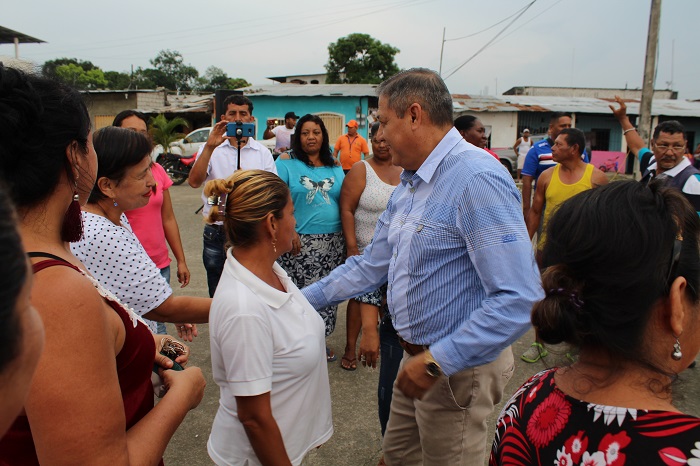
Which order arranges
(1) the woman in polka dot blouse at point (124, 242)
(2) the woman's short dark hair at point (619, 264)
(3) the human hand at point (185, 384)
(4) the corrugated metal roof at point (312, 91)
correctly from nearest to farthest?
(2) the woman's short dark hair at point (619, 264) → (3) the human hand at point (185, 384) → (1) the woman in polka dot blouse at point (124, 242) → (4) the corrugated metal roof at point (312, 91)

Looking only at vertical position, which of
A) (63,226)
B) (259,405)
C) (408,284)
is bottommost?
(259,405)

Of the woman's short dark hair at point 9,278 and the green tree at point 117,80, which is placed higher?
the green tree at point 117,80

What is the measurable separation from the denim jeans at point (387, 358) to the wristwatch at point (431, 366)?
2.54ft

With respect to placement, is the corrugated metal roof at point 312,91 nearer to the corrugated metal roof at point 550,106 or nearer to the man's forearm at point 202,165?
the corrugated metal roof at point 550,106

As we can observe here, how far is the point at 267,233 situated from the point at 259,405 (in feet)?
2.07

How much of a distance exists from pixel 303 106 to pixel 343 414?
739 inches

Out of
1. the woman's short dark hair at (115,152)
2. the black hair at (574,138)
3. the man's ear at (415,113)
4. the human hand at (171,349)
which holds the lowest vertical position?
the human hand at (171,349)


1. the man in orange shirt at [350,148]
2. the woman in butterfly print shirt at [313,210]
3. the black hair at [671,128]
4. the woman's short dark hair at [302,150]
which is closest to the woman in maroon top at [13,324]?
the woman in butterfly print shirt at [313,210]

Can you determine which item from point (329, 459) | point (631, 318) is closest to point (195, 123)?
point (329, 459)

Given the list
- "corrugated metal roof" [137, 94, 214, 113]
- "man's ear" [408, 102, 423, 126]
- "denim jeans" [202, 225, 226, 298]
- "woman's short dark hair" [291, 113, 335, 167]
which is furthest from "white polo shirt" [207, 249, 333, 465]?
"corrugated metal roof" [137, 94, 214, 113]

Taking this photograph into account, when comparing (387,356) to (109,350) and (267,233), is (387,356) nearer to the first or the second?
(267,233)

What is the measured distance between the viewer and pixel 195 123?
27.5 metres

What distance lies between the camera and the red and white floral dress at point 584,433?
3.21 feet

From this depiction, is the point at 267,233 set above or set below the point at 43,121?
below
